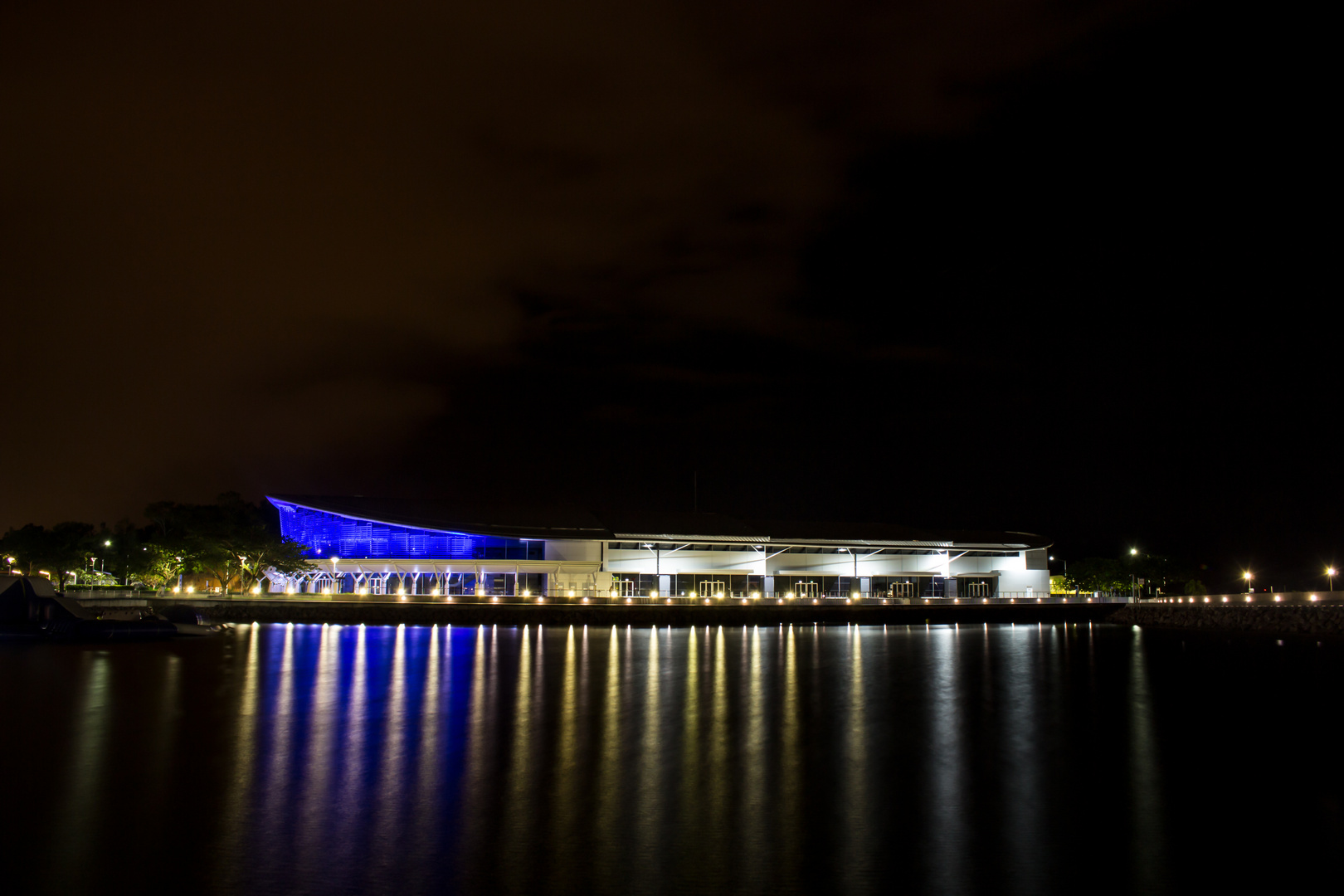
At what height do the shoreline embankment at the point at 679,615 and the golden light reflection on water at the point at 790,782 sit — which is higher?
the shoreline embankment at the point at 679,615

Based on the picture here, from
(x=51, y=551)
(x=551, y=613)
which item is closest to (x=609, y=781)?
(x=551, y=613)

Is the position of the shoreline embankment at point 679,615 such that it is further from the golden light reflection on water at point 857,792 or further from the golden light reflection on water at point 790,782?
the golden light reflection on water at point 857,792

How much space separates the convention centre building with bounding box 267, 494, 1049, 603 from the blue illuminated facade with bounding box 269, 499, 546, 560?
0.07m

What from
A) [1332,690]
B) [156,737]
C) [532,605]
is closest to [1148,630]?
[1332,690]

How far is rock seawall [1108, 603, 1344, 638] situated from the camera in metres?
43.3

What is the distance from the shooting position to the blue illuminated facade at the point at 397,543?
5056 centimetres

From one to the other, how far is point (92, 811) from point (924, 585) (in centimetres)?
5571

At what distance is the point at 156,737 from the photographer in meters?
13.0

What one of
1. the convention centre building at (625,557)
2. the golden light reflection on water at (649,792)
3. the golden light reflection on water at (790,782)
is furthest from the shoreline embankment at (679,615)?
the golden light reflection on water at (649,792)

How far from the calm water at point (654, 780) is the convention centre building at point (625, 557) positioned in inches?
1080

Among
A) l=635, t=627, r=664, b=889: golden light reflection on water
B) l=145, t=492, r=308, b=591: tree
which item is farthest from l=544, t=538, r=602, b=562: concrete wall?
l=635, t=627, r=664, b=889: golden light reflection on water

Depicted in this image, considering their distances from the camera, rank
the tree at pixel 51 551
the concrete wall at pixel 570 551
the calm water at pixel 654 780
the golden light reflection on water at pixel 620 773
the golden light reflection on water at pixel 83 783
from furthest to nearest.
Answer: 1. the tree at pixel 51 551
2. the concrete wall at pixel 570 551
3. the golden light reflection on water at pixel 620 773
4. the calm water at pixel 654 780
5. the golden light reflection on water at pixel 83 783

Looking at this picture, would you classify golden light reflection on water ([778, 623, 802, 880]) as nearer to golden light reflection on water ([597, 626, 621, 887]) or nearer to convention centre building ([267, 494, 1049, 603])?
golden light reflection on water ([597, 626, 621, 887])

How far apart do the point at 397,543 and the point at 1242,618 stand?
153ft
